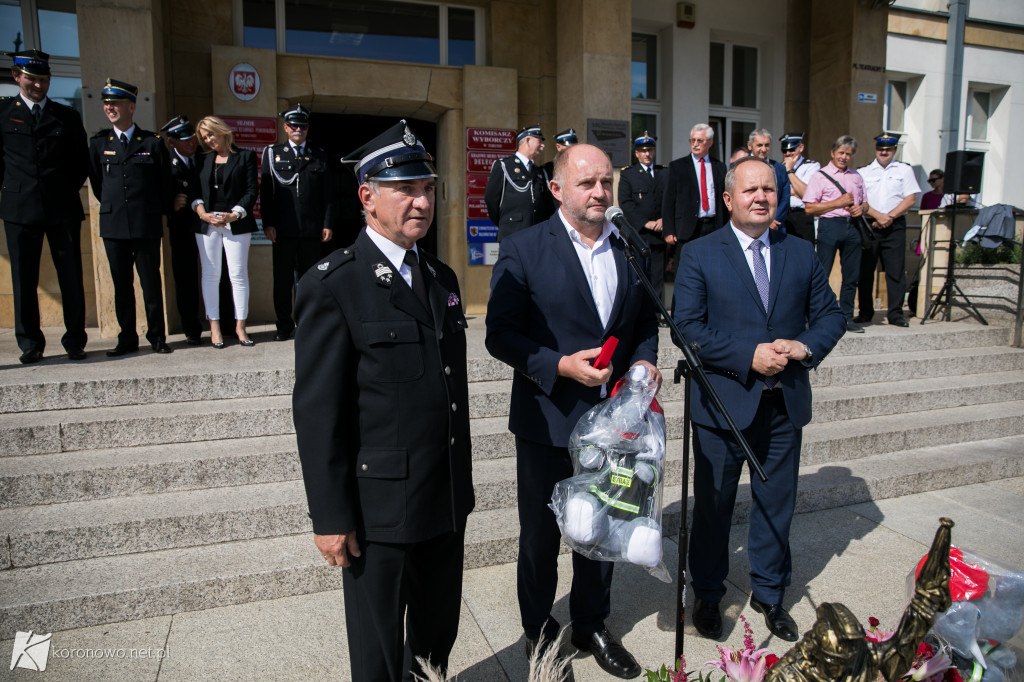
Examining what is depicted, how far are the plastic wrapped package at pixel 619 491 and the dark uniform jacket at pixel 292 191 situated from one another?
16.7 ft

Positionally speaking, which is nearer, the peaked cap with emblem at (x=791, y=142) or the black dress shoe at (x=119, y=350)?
the black dress shoe at (x=119, y=350)

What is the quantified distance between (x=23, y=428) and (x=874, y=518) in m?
5.52

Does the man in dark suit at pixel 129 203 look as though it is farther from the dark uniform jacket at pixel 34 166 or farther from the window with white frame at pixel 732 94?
the window with white frame at pixel 732 94

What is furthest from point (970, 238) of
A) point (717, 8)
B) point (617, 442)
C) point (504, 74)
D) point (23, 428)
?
point (23, 428)

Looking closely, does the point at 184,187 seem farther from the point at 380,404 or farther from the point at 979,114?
the point at 979,114

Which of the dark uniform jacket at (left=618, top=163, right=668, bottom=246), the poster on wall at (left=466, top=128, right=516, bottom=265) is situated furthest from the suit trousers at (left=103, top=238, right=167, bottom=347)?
the dark uniform jacket at (left=618, top=163, right=668, bottom=246)

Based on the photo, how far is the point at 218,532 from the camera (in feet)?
12.8

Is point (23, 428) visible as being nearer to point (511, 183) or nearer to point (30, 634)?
point (30, 634)

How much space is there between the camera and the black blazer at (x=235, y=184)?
21.3 feet

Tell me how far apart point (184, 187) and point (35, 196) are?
1.27 m

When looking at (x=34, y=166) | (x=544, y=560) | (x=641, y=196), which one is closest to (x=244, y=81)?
(x=34, y=166)

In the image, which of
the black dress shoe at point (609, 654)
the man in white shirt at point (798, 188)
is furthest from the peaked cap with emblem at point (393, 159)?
the man in white shirt at point (798, 188)

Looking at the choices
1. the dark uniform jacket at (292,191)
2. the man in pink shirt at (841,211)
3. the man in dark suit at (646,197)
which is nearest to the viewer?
the dark uniform jacket at (292,191)

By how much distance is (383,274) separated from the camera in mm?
2189
